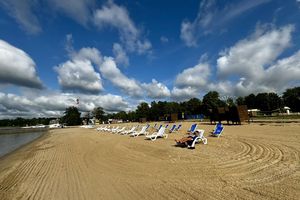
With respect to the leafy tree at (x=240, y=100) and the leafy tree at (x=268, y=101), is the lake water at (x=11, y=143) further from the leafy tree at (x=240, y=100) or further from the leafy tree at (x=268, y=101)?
the leafy tree at (x=268, y=101)

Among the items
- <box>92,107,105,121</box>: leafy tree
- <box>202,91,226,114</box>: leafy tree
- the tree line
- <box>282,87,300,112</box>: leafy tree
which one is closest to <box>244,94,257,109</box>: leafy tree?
the tree line

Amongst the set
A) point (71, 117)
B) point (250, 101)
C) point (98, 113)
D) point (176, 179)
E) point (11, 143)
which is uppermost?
point (250, 101)

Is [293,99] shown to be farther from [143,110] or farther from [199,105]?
[143,110]

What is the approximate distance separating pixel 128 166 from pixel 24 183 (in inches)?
134

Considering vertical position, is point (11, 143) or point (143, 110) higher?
point (143, 110)

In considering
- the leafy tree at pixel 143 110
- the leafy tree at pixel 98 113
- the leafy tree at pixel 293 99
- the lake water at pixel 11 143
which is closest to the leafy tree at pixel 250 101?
the leafy tree at pixel 293 99

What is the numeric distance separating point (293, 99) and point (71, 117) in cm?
9489

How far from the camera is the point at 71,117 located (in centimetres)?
10281

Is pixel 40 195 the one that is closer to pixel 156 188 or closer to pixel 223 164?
pixel 156 188

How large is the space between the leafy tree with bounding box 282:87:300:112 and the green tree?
91928 mm

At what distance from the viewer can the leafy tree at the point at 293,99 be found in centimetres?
7225

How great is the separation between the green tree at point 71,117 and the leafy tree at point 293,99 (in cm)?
9193

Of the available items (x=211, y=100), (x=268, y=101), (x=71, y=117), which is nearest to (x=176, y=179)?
(x=211, y=100)

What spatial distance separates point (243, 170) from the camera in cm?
599
